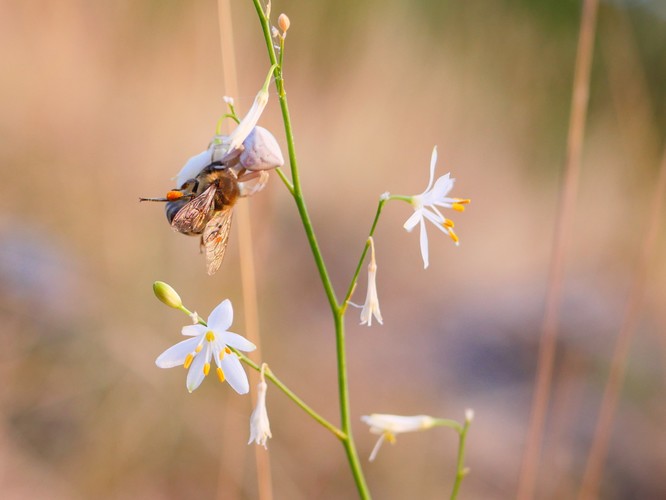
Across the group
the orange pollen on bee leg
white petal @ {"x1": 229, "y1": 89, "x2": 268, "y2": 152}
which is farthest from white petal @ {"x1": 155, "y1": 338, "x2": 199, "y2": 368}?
white petal @ {"x1": 229, "y1": 89, "x2": 268, "y2": 152}

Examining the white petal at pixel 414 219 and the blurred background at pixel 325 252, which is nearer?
the white petal at pixel 414 219

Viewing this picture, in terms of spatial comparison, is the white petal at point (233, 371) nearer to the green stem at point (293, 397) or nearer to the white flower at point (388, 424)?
the green stem at point (293, 397)

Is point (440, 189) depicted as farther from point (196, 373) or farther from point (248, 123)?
point (196, 373)

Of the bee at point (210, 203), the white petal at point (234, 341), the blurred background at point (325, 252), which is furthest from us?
the blurred background at point (325, 252)

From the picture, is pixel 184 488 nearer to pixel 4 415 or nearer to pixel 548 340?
pixel 4 415

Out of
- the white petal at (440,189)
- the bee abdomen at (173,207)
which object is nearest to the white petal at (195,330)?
the bee abdomen at (173,207)

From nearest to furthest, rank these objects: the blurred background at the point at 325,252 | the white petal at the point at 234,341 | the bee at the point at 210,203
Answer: the white petal at the point at 234,341
the bee at the point at 210,203
the blurred background at the point at 325,252

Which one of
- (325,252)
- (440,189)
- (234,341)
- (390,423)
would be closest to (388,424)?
(390,423)
